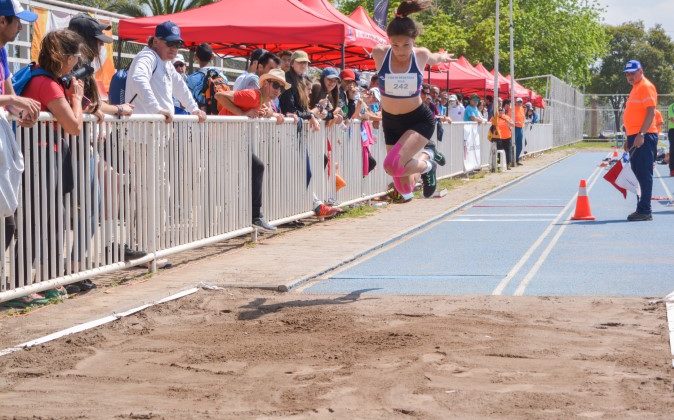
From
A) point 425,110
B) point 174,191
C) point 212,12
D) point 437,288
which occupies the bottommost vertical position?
point 437,288

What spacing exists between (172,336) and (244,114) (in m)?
6.07

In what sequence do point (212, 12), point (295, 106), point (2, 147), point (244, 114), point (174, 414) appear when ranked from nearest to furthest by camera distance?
1. point (174, 414)
2. point (2, 147)
3. point (244, 114)
4. point (295, 106)
5. point (212, 12)

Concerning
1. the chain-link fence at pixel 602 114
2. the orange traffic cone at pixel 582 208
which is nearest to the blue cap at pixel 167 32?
the orange traffic cone at pixel 582 208

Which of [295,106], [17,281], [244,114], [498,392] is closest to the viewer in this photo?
[498,392]

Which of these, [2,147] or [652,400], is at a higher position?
[2,147]

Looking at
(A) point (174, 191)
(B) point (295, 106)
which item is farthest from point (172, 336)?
(B) point (295, 106)

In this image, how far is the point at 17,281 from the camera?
826 cm

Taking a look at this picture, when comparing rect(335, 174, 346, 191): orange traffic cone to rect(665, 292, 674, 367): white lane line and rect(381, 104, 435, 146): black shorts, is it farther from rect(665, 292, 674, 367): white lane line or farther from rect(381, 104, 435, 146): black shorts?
rect(665, 292, 674, 367): white lane line

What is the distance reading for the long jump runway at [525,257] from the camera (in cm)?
991

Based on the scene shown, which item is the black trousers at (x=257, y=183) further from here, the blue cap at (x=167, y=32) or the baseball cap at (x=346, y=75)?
the baseball cap at (x=346, y=75)

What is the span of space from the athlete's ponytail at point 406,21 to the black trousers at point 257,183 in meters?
3.61

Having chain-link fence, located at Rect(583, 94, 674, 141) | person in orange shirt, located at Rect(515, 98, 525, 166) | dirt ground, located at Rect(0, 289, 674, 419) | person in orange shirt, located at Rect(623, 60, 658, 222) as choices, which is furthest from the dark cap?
chain-link fence, located at Rect(583, 94, 674, 141)

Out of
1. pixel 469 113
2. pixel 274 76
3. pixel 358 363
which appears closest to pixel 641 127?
pixel 274 76

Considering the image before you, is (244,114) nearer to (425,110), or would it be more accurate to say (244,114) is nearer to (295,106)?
(295,106)
